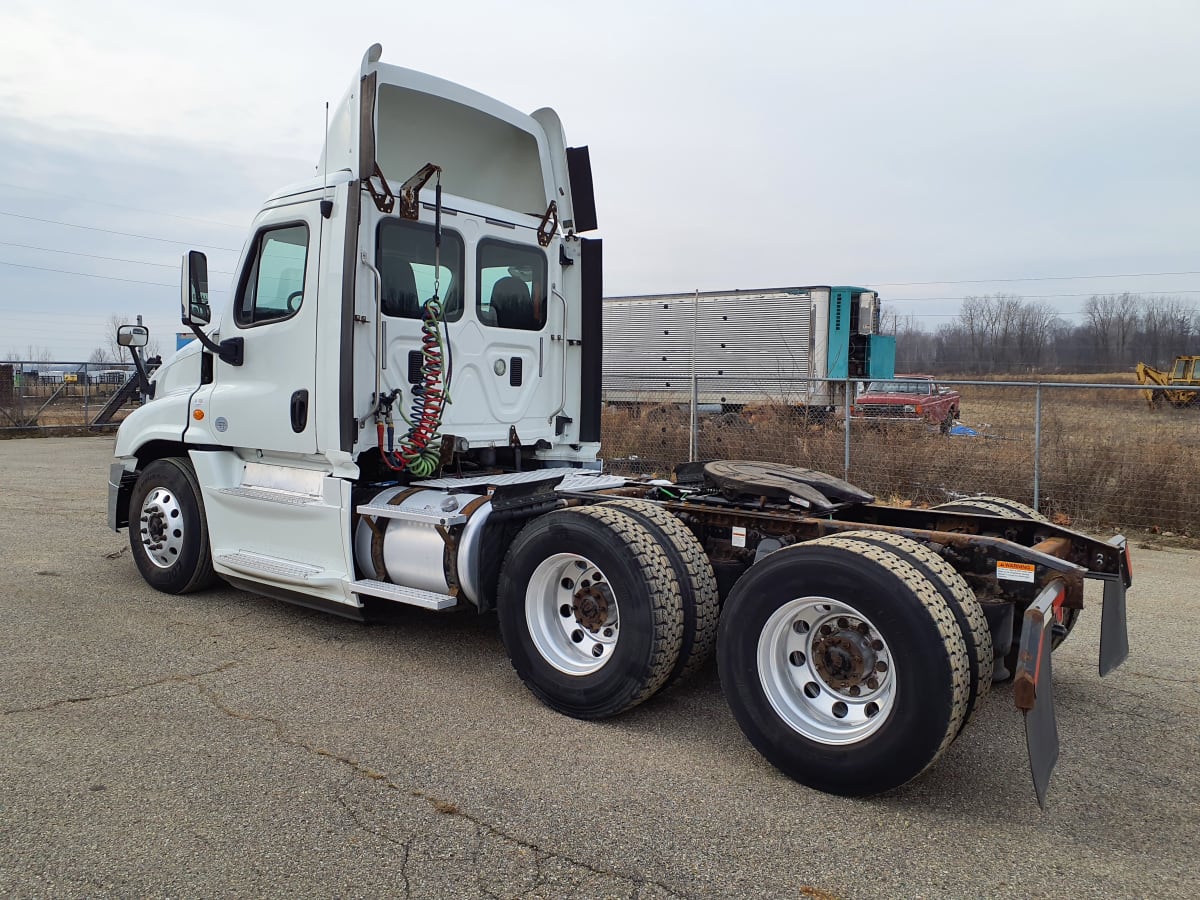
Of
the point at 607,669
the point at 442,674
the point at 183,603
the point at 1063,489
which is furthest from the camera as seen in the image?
the point at 1063,489

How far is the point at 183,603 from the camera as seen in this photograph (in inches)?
258

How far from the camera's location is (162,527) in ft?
22.0

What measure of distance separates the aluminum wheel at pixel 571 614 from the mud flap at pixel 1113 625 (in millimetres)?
2198

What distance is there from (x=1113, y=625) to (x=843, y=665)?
1404 mm

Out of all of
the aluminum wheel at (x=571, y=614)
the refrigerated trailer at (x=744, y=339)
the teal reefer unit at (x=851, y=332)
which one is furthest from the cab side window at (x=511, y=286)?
the teal reefer unit at (x=851, y=332)

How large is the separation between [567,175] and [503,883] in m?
5.10

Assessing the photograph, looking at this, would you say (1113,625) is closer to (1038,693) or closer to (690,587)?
(1038,693)

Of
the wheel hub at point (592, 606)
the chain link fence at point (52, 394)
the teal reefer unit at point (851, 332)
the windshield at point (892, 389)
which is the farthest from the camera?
the teal reefer unit at point (851, 332)

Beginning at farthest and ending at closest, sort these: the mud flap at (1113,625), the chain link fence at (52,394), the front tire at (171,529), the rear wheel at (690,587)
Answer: the chain link fence at (52,394), the front tire at (171,529), the rear wheel at (690,587), the mud flap at (1113,625)

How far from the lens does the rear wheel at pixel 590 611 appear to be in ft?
13.6

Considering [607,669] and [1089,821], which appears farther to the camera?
[607,669]

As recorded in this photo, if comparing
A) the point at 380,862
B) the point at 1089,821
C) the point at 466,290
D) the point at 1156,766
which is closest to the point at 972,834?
the point at 1089,821

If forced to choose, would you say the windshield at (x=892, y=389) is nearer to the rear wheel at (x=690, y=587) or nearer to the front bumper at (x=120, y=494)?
the front bumper at (x=120, y=494)

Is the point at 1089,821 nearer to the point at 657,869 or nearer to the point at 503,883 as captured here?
the point at 657,869
